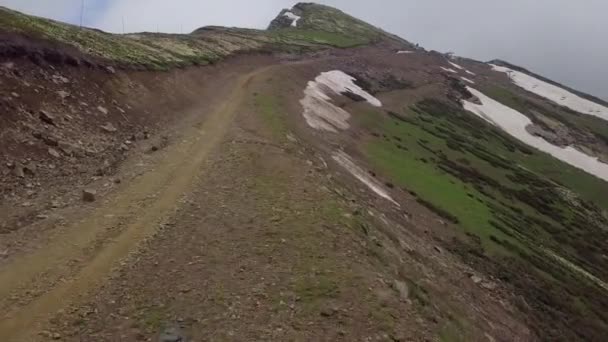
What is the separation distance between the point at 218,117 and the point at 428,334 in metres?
26.9

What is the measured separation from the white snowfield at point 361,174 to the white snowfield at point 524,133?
78.1 m

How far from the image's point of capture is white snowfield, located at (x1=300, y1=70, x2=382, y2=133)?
54.1 meters

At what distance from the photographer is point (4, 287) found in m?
16.3

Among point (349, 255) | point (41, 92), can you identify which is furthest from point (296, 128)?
point (349, 255)

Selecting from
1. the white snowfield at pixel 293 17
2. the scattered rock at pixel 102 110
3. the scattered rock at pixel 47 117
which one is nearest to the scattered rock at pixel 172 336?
the scattered rock at pixel 47 117

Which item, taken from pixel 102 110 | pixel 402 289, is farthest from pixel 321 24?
pixel 402 289

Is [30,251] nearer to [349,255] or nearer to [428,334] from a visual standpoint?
[349,255]

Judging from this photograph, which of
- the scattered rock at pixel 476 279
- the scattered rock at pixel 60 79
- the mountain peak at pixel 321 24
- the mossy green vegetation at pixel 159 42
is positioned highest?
the mountain peak at pixel 321 24

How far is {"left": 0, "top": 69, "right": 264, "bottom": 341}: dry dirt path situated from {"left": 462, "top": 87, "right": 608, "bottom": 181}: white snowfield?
9649cm

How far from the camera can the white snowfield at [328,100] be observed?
177ft

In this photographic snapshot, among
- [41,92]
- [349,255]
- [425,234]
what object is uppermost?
[41,92]

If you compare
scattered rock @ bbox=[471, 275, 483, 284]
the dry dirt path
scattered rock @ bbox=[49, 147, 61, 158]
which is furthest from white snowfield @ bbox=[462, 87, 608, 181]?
scattered rock @ bbox=[49, 147, 61, 158]

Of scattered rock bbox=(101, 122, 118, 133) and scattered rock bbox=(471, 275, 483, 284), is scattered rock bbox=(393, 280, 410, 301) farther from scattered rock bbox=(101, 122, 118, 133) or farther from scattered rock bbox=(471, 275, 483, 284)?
scattered rock bbox=(101, 122, 118, 133)

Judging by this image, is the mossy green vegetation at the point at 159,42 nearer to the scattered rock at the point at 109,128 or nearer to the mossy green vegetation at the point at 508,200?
the scattered rock at the point at 109,128
